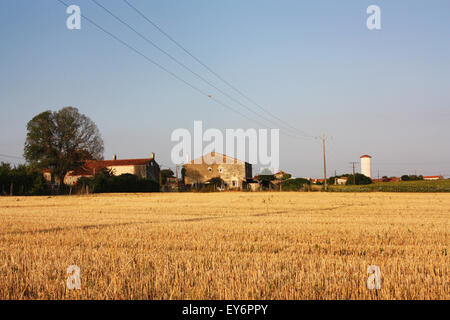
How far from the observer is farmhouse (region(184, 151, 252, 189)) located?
87938mm

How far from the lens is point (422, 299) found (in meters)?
4.53

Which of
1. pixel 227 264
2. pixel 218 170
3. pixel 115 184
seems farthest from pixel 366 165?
pixel 227 264

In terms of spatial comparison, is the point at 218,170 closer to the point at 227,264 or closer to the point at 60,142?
the point at 60,142

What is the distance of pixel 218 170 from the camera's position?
88.6m

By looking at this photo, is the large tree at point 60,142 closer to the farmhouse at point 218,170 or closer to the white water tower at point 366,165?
the farmhouse at point 218,170

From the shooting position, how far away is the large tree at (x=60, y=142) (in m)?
64.7

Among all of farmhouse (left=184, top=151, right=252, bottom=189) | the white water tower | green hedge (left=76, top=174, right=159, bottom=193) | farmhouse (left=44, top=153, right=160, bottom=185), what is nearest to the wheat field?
green hedge (left=76, top=174, right=159, bottom=193)

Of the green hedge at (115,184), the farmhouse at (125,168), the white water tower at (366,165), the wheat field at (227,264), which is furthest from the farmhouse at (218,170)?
the wheat field at (227,264)

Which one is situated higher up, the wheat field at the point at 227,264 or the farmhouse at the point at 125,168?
the farmhouse at the point at 125,168

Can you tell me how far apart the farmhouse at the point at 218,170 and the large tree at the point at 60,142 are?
26487mm

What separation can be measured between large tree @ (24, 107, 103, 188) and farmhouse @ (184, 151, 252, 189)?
86.9ft
